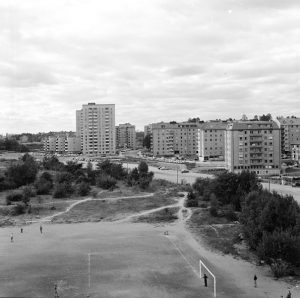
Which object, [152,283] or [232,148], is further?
[232,148]

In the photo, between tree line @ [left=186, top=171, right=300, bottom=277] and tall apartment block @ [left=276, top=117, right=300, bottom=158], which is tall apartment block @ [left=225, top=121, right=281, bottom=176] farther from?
tall apartment block @ [left=276, top=117, right=300, bottom=158]

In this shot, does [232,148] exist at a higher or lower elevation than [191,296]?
higher

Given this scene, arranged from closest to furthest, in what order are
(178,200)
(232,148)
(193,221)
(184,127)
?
(193,221) < (178,200) < (232,148) < (184,127)

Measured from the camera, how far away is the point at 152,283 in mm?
23297

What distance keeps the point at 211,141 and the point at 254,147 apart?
1354 inches

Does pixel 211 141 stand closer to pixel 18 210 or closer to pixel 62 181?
pixel 62 181

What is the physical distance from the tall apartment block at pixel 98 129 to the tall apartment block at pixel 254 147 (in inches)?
3112

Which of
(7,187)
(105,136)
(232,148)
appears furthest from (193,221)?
(105,136)

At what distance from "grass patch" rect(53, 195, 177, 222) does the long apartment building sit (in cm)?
12012

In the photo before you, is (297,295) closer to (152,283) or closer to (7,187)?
(152,283)

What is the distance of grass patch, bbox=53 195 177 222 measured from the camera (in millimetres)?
43938

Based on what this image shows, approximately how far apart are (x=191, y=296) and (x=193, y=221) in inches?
798

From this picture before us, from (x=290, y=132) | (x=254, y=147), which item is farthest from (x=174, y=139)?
(x=254, y=147)

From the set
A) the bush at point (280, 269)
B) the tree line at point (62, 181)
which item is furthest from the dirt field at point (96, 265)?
the tree line at point (62, 181)
